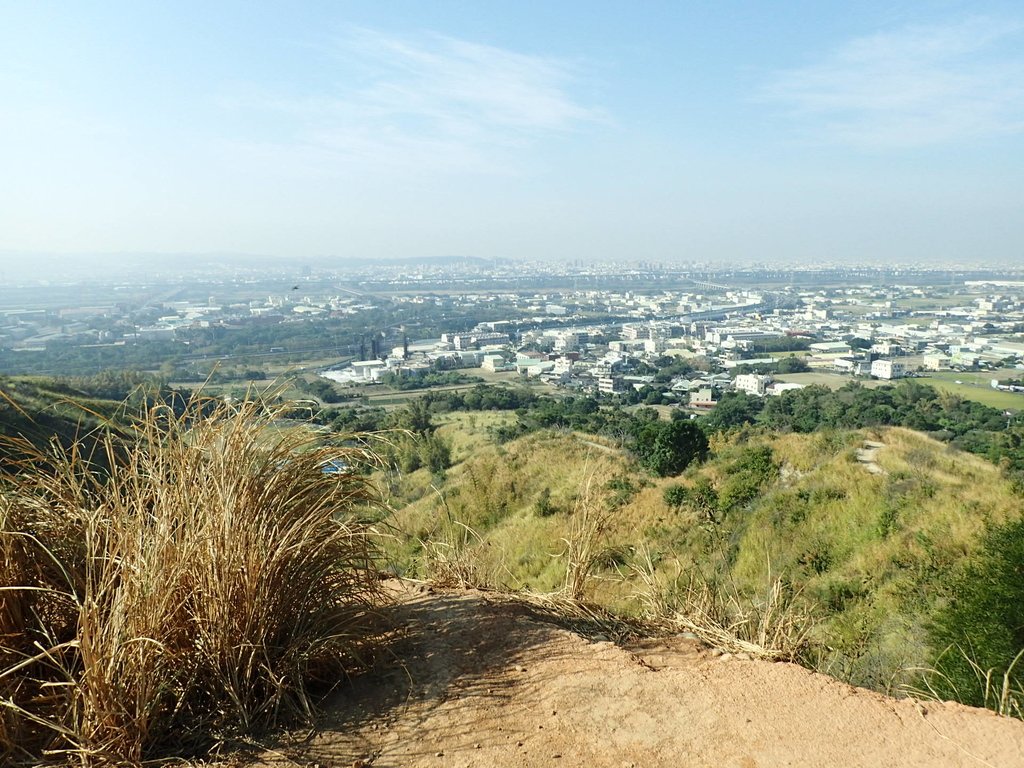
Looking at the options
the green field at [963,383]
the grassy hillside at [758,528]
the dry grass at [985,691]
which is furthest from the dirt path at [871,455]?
the green field at [963,383]

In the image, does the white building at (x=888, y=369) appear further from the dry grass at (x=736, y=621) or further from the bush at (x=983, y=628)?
the dry grass at (x=736, y=621)

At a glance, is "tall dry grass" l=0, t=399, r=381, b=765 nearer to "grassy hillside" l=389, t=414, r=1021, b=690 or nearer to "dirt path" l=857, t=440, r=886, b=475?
"grassy hillside" l=389, t=414, r=1021, b=690

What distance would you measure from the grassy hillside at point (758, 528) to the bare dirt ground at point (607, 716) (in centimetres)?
57

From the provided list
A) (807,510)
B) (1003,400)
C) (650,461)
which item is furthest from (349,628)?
(1003,400)

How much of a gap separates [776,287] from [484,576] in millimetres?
90167

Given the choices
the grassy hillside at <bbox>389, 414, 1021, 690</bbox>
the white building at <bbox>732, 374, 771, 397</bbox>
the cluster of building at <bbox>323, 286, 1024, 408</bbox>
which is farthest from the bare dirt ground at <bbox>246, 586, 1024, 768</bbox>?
the white building at <bbox>732, 374, 771, 397</bbox>

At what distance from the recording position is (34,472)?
9.83ft

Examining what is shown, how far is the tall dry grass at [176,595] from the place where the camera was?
219 cm

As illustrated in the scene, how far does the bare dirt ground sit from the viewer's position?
2.34 meters

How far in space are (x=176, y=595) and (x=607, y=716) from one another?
5.73ft

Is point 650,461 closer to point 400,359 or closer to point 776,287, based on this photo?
point 400,359

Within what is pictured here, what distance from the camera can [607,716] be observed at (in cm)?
261

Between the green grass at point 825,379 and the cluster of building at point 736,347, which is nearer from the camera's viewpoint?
the green grass at point 825,379

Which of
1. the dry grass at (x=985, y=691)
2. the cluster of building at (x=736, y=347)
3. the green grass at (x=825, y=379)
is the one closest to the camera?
the dry grass at (x=985, y=691)
